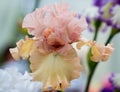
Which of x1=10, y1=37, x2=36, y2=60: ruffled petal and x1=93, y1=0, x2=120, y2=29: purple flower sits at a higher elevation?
x1=10, y1=37, x2=36, y2=60: ruffled petal

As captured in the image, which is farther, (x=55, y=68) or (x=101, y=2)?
(x=101, y=2)

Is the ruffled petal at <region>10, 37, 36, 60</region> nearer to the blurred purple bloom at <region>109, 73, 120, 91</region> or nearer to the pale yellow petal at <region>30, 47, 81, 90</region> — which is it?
the pale yellow petal at <region>30, 47, 81, 90</region>

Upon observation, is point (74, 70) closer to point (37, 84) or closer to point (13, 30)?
point (37, 84)

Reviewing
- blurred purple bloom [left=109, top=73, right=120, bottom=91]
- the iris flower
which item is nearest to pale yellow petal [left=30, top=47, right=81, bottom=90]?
the iris flower

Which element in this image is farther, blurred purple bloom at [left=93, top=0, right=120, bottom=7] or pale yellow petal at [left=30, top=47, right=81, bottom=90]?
blurred purple bloom at [left=93, top=0, right=120, bottom=7]

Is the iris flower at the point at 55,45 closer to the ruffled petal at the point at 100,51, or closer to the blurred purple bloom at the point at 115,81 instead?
the ruffled petal at the point at 100,51

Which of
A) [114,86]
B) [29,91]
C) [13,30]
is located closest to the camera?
[29,91]

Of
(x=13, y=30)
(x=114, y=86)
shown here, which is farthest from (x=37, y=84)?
(x=13, y=30)

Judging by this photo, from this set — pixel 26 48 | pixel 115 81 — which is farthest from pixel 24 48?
pixel 115 81

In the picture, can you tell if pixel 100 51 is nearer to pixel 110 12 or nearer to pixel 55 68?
pixel 55 68
